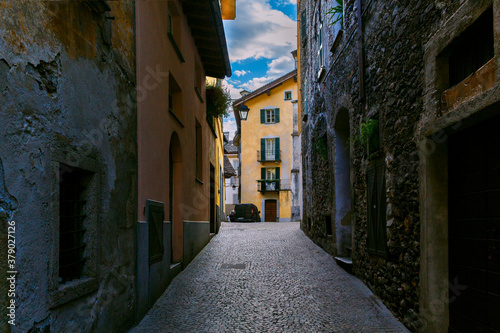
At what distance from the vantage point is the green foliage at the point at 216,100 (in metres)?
13.2

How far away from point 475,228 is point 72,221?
11.4 feet

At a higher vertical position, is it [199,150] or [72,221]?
[199,150]

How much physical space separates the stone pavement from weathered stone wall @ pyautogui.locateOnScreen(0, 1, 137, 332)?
3.02 feet

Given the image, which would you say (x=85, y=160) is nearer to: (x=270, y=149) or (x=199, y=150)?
(x=199, y=150)

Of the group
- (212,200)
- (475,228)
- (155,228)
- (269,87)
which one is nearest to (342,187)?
(155,228)

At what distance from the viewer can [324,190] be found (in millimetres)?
10375

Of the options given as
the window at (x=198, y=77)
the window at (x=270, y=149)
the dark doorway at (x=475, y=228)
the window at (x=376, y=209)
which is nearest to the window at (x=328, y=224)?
the window at (x=376, y=209)

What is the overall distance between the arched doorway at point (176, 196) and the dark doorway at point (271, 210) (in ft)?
83.1

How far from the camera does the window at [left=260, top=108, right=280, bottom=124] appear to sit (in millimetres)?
32125

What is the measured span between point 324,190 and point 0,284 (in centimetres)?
881

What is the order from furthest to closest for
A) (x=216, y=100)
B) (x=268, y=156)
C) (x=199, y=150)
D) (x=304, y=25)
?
(x=268, y=156)
(x=304, y=25)
(x=216, y=100)
(x=199, y=150)

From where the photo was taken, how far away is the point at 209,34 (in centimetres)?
1044

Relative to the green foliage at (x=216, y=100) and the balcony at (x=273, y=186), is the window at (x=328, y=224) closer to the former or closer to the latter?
the green foliage at (x=216, y=100)

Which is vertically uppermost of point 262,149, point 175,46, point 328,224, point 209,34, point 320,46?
point 209,34
